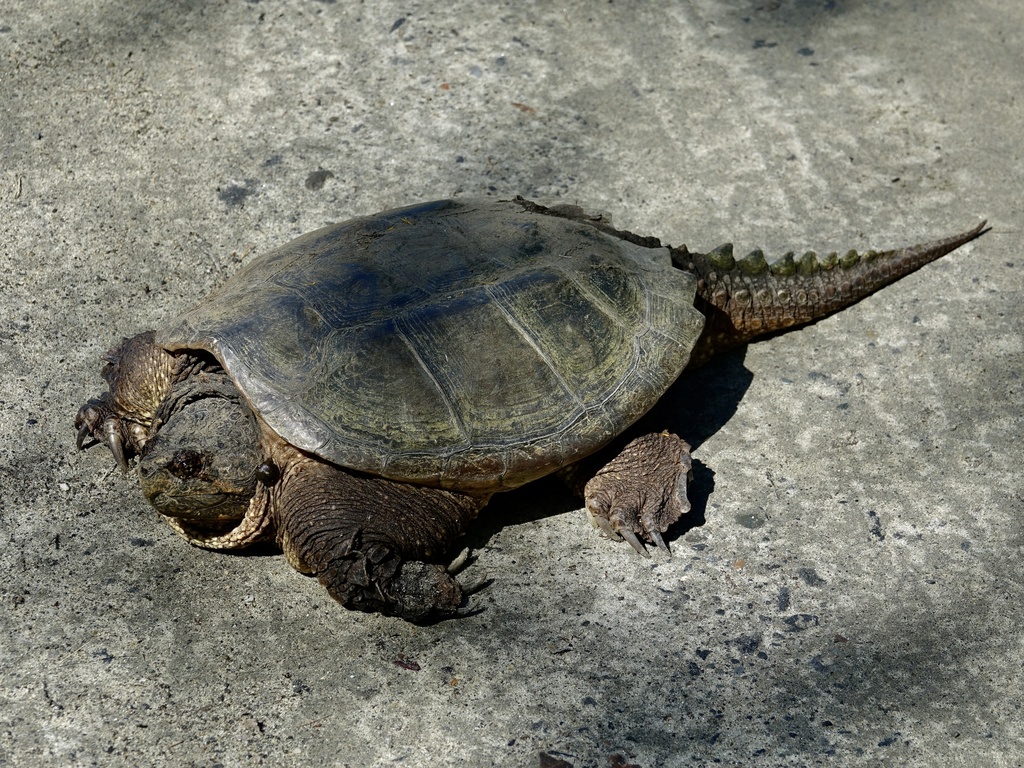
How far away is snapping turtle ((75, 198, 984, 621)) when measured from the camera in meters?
3.41

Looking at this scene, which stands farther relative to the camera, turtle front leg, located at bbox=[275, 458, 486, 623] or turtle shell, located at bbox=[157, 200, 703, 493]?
turtle shell, located at bbox=[157, 200, 703, 493]

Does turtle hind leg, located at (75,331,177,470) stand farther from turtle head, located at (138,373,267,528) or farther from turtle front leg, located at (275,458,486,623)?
turtle front leg, located at (275,458,486,623)

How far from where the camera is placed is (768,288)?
4441mm

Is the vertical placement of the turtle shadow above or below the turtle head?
below

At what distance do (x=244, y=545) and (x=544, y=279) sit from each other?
4.63 ft

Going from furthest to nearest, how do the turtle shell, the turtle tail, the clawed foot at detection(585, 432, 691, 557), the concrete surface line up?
the turtle tail → the clawed foot at detection(585, 432, 691, 557) → the turtle shell → the concrete surface

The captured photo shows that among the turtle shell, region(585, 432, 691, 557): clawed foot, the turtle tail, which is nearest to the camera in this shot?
the turtle shell

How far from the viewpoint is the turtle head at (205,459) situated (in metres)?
3.42

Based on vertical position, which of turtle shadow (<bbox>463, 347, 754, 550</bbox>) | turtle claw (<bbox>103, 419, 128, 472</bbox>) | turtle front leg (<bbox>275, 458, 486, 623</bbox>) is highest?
turtle claw (<bbox>103, 419, 128, 472</bbox>)

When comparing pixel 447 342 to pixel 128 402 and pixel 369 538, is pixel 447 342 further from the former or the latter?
pixel 128 402

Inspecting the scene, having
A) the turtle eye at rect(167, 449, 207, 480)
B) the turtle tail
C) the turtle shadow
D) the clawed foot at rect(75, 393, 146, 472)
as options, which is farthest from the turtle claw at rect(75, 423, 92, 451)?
the turtle tail

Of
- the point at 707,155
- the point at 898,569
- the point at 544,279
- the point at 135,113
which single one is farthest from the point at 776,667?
the point at 135,113

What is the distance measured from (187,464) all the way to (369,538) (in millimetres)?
646

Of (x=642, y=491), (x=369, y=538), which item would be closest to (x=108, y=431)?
(x=369, y=538)
